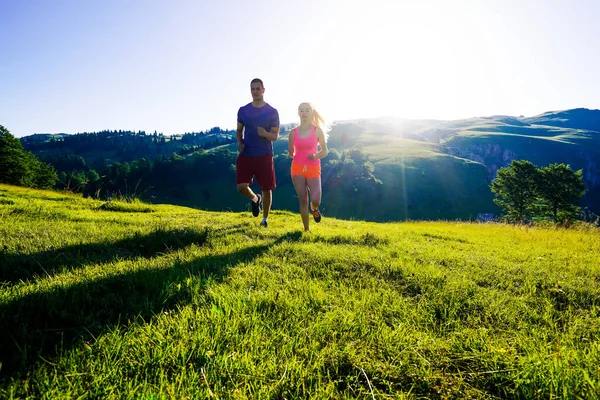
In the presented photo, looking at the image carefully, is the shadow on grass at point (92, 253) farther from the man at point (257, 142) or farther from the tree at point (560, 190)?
the tree at point (560, 190)

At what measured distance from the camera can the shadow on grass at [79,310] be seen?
5.31 feet

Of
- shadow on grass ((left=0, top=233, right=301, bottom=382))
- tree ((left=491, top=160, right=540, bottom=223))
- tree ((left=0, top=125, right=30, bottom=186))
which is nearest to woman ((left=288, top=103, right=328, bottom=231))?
shadow on grass ((left=0, top=233, right=301, bottom=382))

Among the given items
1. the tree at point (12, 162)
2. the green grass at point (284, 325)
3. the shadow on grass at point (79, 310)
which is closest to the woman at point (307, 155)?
the green grass at point (284, 325)

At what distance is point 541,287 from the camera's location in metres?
3.38

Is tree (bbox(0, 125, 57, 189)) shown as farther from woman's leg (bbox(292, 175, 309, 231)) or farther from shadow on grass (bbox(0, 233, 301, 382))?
shadow on grass (bbox(0, 233, 301, 382))

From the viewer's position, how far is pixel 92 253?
3705 mm

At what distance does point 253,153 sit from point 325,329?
5390 millimetres

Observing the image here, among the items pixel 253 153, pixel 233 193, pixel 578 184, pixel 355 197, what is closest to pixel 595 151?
pixel 355 197

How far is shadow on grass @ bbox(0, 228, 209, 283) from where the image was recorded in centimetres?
285

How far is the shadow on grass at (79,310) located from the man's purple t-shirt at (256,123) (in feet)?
14.2

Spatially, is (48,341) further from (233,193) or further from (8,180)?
(233,193)

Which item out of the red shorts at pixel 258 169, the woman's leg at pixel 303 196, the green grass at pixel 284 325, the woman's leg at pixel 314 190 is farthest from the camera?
the red shorts at pixel 258 169

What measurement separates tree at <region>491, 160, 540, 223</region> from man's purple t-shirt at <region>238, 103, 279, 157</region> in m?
57.9

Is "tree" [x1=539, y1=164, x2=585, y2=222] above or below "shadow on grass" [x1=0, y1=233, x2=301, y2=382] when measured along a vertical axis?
below
